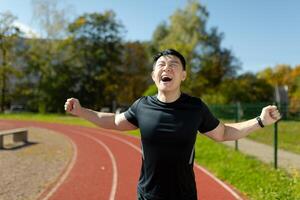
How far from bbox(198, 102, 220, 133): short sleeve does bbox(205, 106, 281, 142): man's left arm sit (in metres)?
0.05

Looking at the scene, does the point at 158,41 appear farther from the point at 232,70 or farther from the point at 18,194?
the point at 18,194

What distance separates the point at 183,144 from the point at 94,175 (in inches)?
368

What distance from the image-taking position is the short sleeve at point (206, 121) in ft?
11.5

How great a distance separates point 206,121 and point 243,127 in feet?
1.15

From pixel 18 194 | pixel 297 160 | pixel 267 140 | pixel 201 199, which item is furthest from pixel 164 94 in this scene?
pixel 267 140

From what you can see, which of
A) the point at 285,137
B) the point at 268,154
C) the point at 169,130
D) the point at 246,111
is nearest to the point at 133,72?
the point at 285,137

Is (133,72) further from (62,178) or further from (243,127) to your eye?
(243,127)

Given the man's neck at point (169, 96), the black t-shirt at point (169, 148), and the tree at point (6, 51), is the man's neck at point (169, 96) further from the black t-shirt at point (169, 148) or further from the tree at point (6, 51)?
the tree at point (6, 51)

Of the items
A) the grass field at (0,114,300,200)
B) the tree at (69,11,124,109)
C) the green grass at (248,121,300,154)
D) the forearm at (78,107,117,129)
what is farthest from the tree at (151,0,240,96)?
the forearm at (78,107,117,129)

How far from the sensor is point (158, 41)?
59.8m

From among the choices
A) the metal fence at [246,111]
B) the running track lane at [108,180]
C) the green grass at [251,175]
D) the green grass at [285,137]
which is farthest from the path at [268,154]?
the running track lane at [108,180]

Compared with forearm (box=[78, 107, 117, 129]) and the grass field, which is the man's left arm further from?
the grass field

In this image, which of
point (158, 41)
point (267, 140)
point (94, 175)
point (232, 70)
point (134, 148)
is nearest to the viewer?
point (94, 175)

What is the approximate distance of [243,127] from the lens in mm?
3691
